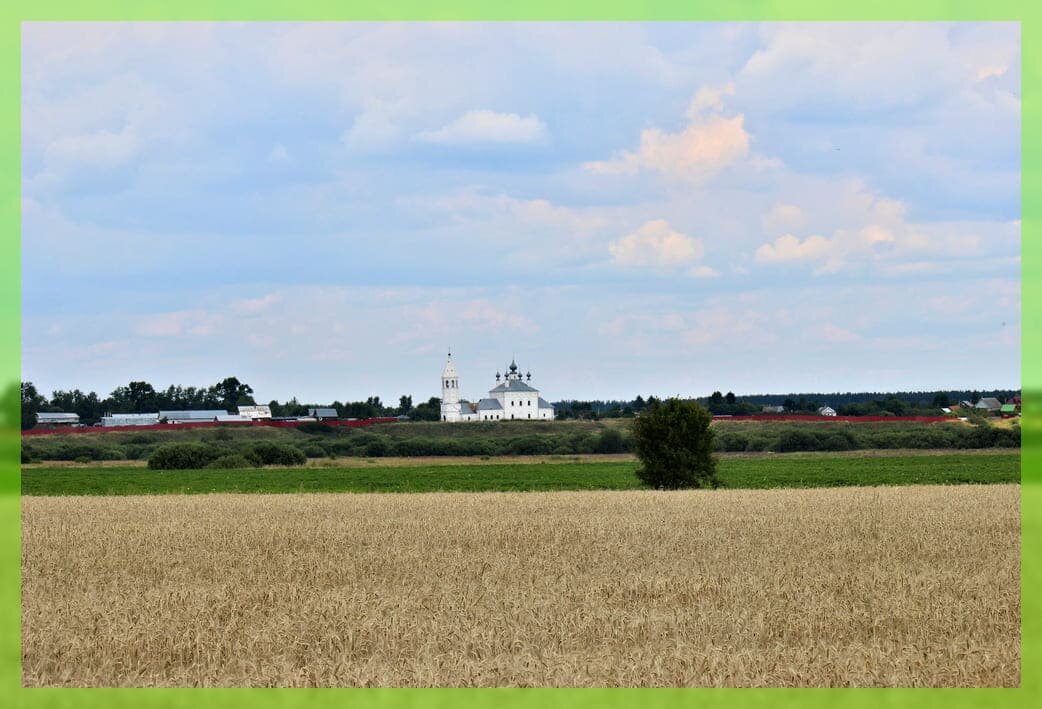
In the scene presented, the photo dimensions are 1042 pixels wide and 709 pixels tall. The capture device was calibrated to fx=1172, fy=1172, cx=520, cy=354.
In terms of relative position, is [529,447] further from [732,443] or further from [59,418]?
[59,418]

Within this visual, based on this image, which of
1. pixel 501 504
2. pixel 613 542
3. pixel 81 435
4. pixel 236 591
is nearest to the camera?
pixel 236 591

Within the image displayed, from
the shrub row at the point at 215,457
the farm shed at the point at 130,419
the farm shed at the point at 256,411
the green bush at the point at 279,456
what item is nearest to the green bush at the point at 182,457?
the shrub row at the point at 215,457

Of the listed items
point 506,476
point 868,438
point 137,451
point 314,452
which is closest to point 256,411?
point 137,451

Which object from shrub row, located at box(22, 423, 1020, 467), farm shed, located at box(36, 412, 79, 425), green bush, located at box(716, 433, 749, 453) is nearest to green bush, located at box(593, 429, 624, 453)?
shrub row, located at box(22, 423, 1020, 467)

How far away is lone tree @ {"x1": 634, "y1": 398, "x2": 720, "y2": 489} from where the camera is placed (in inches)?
1918

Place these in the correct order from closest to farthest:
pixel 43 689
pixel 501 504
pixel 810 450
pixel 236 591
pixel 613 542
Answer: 1. pixel 43 689
2. pixel 236 591
3. pixel 613 542
4. pixel 501 504
5. pixel 810 450

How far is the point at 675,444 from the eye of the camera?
161ft

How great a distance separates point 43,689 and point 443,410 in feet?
606

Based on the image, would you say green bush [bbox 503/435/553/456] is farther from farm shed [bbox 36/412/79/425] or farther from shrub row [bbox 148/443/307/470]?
farm shed [bbox 36/412/79/425]

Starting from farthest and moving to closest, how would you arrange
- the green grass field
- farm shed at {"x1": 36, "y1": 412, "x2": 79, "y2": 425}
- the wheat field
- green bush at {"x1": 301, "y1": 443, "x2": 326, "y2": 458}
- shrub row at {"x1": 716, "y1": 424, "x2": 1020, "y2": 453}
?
1. farm shed at {"x1": 36, "y1": 412, "x2": 79, "y2": 425}
2. green bush at {"x1": 301, "y1": 443, "x2": 326, "y2": 458}
3. shrub row at {"x1": 716, "y1": 424, "x2": 1020, "y2": 453}
4. the green grass field
5. the wheat field

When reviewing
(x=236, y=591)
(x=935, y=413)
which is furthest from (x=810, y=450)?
(x=236, y=591)

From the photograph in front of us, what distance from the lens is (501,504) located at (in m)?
35.2

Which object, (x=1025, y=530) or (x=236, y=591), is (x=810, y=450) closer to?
(x=1025, y=530)

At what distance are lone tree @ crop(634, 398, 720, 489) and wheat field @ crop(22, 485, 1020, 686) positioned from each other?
18.3 metres
